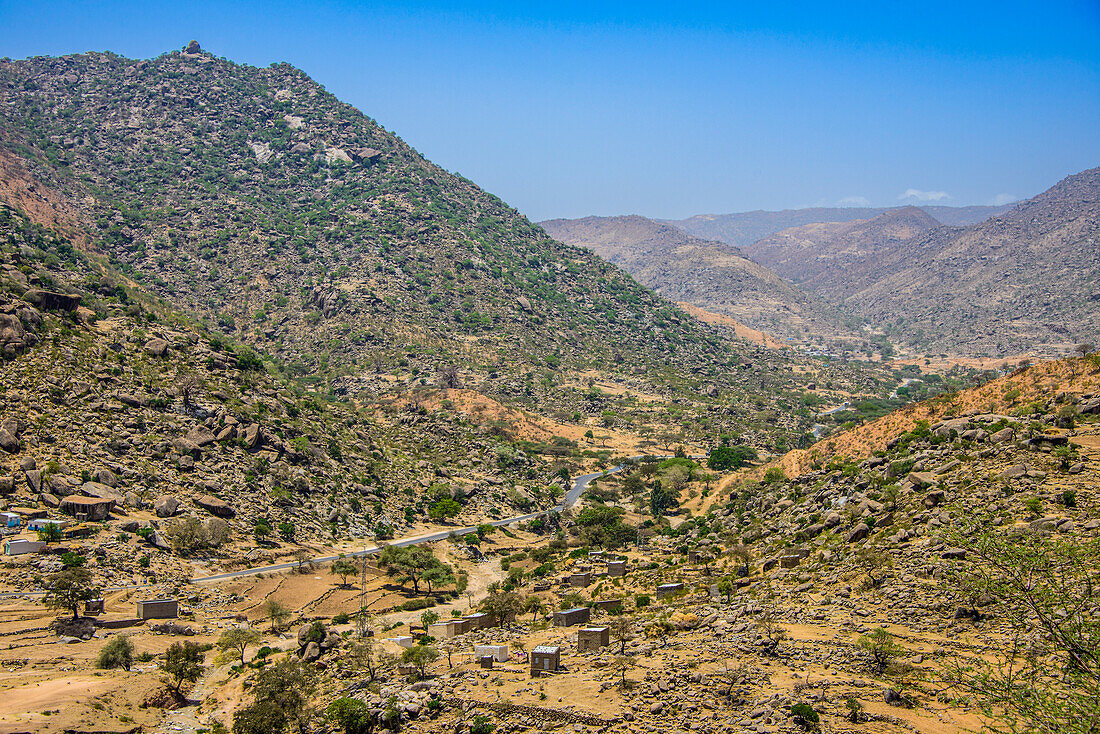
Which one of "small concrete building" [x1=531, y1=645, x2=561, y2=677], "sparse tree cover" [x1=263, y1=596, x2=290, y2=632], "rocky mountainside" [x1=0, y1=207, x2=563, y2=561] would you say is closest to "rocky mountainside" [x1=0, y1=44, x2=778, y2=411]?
"rocky mountainside" [x1=0, y1=207, x2=563, y2=561]

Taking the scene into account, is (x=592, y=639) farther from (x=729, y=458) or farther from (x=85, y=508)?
(x=729, y=458)

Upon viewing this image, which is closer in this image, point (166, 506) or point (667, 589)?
point (667, 589)

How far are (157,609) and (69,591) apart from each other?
4732 mm

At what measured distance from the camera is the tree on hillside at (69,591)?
41250 mm

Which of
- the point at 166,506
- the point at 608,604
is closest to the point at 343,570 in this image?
the point at 166,506

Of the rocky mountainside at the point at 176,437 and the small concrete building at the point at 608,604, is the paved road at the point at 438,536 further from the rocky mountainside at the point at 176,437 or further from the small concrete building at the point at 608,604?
the small concrete building at the point at 608,604

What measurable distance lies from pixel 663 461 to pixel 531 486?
63.4ft

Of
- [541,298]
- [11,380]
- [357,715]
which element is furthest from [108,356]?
[541,298]

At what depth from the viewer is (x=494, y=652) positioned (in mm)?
35062

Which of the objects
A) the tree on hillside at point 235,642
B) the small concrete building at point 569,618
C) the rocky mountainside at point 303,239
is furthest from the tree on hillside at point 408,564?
the rocky mountainside at point 303,239

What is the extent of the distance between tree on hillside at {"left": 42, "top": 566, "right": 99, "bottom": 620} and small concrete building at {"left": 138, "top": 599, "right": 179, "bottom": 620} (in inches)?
101

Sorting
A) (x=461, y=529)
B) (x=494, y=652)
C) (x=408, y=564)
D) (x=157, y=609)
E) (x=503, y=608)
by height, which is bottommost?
(x=461, y=529)

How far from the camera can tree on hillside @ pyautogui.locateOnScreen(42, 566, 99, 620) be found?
4125cm

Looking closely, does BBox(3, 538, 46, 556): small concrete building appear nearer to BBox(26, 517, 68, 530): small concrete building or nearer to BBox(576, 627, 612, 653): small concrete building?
BBox(26, 517, 68, 530): small concrete building
